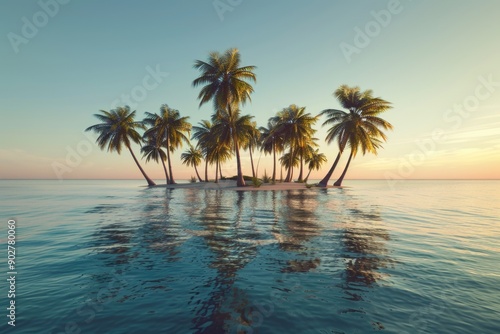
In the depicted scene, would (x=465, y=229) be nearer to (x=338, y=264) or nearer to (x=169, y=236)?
(x=338, y=264)

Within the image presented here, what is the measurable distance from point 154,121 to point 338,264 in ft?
165

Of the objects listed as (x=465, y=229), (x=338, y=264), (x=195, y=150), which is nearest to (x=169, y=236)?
(x=338, y=264)

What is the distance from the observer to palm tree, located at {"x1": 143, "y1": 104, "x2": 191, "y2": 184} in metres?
49.9

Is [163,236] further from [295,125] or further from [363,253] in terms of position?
[295,125]

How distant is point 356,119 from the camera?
1587 inches

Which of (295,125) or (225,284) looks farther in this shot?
(295,125)

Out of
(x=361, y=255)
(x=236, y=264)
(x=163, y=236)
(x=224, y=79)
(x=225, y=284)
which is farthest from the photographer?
(x=224, y=79)

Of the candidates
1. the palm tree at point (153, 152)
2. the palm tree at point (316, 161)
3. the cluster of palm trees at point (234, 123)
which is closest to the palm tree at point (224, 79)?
the cluster of palm trees at point (234, 123)

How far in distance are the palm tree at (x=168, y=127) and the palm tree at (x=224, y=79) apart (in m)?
15.4

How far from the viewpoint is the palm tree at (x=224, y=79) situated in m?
36.5

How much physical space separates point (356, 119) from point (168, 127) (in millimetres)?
35659

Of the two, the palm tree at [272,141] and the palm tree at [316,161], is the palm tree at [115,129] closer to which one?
the palm tree at [272,141]

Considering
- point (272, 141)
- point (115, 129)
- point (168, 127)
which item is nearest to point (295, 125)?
point (272, 141)

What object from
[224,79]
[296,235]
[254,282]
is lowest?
[254,282]
